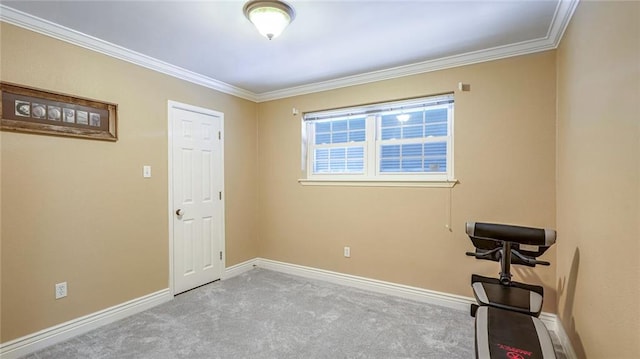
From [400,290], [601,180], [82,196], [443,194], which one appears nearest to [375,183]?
[443,194]

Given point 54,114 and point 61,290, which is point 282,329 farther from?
point 54,114

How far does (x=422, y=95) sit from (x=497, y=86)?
25.9 inches

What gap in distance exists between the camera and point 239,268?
393cm

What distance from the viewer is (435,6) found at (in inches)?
79.5

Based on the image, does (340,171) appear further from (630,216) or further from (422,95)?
(630,216)

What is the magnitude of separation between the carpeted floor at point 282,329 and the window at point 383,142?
51.2 inches

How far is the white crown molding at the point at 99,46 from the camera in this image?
82.0 inches

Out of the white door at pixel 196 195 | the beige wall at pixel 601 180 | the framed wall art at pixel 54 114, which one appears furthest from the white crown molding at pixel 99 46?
the beige wall at pixel 601 180

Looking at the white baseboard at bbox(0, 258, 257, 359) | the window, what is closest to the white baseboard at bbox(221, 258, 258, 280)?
the white baseboard at bbox(0, 258, 257, 359)

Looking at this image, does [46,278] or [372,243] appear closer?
[46,278]

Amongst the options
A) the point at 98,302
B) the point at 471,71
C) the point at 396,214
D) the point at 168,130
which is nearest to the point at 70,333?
the point at 98,302

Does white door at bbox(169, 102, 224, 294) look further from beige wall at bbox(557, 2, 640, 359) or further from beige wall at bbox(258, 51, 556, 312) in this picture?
beige wall at bbox(557, 2, 640, 359)

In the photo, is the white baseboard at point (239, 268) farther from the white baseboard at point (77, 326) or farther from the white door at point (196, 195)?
the white baseboard at point (77, 326)

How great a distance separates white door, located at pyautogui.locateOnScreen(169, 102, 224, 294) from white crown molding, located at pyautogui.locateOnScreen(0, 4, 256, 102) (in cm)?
33
